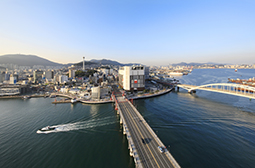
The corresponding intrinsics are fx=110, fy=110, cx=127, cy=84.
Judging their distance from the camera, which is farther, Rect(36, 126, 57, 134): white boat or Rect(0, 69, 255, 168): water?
Rect(36, 126, 57, 134): white boat

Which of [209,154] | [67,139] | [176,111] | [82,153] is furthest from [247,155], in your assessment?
[67,139]

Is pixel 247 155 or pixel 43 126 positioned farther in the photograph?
pixel 43 126

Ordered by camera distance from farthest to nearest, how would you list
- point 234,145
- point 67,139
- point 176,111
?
point 176,111
point 67,139
point 234,145

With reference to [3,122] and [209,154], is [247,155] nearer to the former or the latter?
[209,154]

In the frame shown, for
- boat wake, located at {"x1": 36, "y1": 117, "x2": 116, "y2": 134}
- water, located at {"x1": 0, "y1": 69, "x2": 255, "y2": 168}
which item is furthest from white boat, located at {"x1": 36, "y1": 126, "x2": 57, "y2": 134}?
water, located at {"x1": 0, "y1": 69, "x2": 255, "y2": 168}

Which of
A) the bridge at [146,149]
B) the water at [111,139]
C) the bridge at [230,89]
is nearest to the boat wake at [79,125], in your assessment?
the water at [111,139]

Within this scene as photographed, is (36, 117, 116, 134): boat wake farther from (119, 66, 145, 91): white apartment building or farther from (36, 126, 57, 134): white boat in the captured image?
(119, 66, 145, 91): white apartment building

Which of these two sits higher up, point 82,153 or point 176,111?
point 176,111

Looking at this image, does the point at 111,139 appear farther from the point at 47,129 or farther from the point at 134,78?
the point at 134,78
